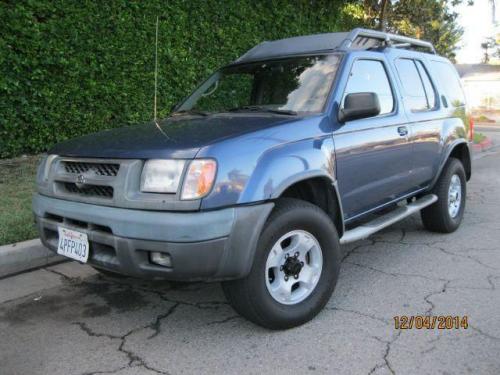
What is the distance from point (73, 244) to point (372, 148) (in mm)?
2259

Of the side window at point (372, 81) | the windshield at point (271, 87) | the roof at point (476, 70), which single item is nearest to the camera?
the windshield at point (271, 87)

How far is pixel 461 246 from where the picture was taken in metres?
4.92

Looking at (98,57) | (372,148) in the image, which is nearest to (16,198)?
(98,57)

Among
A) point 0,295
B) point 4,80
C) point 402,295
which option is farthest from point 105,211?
point 4,80

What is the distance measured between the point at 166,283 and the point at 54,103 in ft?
14.3

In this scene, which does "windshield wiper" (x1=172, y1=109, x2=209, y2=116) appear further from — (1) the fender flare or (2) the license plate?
(2) the license plate

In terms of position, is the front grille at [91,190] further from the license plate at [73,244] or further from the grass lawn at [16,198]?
the grass lawn at [16,198]

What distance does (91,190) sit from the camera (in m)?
3.12

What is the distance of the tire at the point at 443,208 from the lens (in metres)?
5.13

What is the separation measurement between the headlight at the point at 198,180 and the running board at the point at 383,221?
1.26 metres

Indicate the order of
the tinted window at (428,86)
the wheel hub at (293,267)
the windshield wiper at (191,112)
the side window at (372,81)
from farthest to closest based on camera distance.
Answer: the tinted window at (428,86) < the windshield wiper at (191,112) < the side window at (372,81) < the wheel hub at (293,267)

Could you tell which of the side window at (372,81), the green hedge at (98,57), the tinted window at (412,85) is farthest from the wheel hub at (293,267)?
the green hedge at (98,57)
